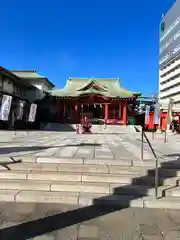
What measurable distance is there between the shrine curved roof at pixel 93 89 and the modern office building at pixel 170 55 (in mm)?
33409

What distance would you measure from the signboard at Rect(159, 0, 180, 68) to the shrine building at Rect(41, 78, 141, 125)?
43.4m

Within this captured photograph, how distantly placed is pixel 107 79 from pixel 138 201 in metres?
34.5

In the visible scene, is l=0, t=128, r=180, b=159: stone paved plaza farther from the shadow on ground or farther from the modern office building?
the modern office building

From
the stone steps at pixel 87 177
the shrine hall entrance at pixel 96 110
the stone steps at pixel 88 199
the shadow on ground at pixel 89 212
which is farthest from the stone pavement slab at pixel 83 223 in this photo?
the shrine hall entrance at pixel 96 110

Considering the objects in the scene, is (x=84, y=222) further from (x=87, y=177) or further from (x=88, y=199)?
(x=87, y=177)

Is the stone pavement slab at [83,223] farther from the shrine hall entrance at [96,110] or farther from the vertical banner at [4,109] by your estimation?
the shrine hall entrance at [96,110]

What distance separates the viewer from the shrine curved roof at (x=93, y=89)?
31625 mm

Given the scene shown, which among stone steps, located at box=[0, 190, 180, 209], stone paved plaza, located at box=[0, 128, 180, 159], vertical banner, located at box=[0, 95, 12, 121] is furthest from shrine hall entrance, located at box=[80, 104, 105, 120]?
stone steps, located at box=[0, 190, 180, 209]

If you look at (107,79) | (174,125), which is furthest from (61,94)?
(174,125)

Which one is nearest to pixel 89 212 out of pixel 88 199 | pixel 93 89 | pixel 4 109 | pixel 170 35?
pixel 88 199

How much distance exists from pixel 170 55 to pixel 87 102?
166 ft

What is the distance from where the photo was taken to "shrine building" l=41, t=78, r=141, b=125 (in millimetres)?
31391

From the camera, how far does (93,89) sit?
33.3 meters

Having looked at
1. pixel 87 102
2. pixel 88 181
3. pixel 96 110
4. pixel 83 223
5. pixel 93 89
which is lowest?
pixel 83 223
